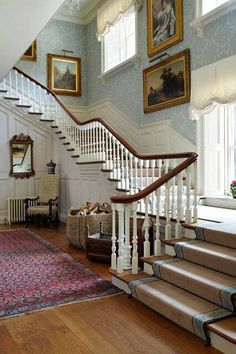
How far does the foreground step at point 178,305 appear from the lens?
8.64 feet

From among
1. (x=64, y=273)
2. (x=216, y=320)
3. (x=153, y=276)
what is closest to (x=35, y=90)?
(x=64, y=273)

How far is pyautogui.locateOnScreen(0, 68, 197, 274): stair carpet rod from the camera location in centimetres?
379

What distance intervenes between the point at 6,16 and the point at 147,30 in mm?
4225

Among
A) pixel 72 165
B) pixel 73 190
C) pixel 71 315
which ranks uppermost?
pixel 72 165

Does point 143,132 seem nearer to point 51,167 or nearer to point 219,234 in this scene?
point 51,167

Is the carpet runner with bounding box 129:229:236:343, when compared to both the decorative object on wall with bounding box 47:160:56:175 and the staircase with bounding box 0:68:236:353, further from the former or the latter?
the decorative object on wall with bounding box 47:160:56:175

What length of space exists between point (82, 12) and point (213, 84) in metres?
6.07

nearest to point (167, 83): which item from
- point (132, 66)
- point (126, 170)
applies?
point (132, 66)

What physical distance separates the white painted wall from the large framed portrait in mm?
2992

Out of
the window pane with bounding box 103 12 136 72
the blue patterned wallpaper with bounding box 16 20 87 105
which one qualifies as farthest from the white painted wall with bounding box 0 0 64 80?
the blue patterned wallpaper with bounding box 16 20 87 105

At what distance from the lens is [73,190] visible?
7797 millimetres

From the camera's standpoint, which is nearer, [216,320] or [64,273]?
[216,320]

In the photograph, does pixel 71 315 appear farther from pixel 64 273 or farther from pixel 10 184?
pixel 10 184

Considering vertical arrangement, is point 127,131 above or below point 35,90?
below
